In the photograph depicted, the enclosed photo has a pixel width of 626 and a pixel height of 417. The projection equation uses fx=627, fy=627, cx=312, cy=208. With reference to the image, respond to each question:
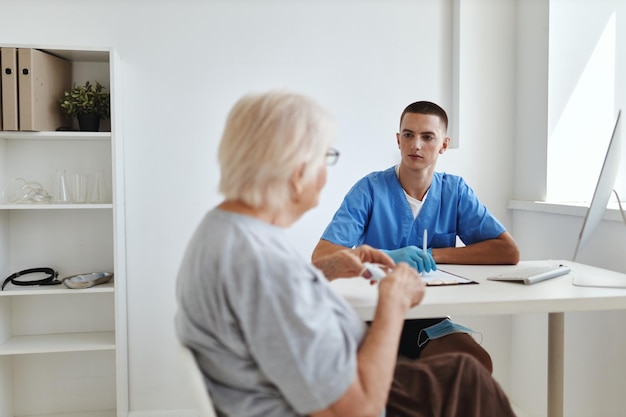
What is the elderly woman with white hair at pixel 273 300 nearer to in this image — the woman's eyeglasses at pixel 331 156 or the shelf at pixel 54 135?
the woman's eyeglasses at pixel 331 156

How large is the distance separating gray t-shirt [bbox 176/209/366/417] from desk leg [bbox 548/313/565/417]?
1013 mm

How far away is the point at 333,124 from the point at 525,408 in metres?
2.26

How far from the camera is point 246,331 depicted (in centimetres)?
95

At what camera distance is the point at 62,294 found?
9.26 feet

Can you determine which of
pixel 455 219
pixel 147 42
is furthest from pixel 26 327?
pixel 455 219

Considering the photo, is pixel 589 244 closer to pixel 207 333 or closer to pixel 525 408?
pixel 525 408

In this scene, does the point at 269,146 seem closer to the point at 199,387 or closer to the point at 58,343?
the point at 199,387

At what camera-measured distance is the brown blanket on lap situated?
4.08 ft

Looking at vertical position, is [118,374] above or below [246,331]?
below

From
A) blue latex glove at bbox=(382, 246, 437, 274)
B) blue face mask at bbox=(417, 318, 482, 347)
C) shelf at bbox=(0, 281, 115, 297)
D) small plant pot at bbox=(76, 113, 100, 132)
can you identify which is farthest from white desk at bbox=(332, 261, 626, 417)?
small plant pot at bbox=(76, 113, 100, 132)

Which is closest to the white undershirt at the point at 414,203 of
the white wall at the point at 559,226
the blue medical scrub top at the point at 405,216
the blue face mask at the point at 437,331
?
the blue medical scrub top at the point at 405,216

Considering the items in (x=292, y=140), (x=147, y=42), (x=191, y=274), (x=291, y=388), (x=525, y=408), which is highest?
(x=147, y=42)

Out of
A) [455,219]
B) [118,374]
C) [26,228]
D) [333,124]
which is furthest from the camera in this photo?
[26,228]

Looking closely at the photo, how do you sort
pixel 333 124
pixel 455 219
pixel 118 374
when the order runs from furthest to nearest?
pixel 118 374, pixel 455 219, pixel 333 124
